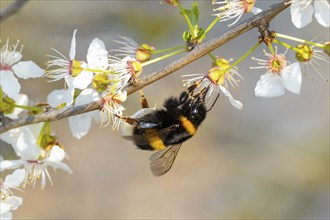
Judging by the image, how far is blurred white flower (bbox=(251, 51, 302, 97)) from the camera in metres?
1.51

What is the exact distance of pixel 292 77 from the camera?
1.52 meters

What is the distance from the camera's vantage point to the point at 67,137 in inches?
196

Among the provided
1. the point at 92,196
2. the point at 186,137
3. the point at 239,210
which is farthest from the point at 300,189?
the point at 186,137

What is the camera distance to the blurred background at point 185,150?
476 centimetres

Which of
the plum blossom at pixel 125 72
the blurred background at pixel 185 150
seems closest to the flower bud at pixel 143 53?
the plum blossom at pixel 125 72

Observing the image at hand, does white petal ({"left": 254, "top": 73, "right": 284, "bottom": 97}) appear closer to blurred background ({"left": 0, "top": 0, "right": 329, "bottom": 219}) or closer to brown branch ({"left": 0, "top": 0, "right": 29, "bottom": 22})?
brown branch ({"left": 0, "top": 0, "right": 29, "bottom": 22})

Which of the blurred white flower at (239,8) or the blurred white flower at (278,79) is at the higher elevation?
the blurred white flower at (239,8)

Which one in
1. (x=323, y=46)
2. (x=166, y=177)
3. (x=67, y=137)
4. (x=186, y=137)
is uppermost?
(x=323, y=46)

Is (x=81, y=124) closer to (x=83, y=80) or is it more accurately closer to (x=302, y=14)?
(x=83, y=80)

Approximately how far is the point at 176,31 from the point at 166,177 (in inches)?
47.6

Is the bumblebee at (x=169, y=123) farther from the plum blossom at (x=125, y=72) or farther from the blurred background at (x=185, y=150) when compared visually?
the blurred background at (x=185, y=150)

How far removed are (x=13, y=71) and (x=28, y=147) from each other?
215 mm

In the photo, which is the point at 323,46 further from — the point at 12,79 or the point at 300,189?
the point at 300,189

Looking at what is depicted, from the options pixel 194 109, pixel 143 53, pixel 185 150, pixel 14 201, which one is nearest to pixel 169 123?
pixel 194 109
